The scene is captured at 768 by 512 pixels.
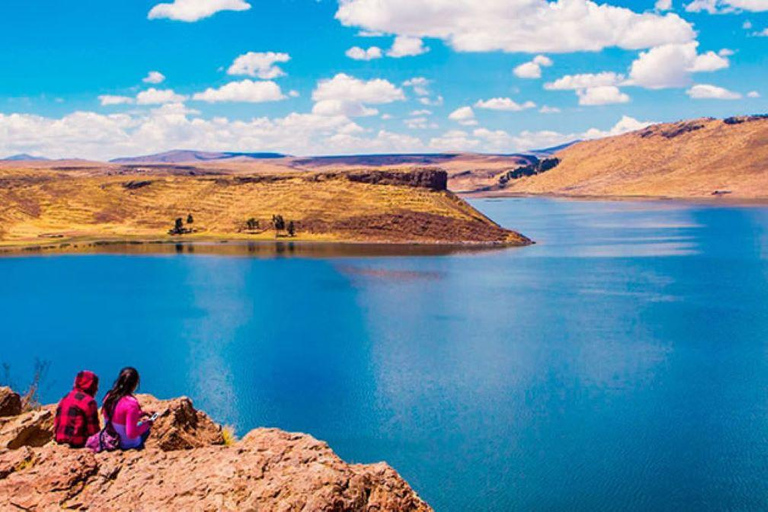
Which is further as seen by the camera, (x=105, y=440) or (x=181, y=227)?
(x=181, y=227)

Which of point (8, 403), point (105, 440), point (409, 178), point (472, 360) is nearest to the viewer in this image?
point (105, 440)

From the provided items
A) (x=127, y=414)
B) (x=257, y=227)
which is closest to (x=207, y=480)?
(x=127, y=414)

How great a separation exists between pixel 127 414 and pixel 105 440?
1.51ft

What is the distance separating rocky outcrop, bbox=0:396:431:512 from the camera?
8.27m

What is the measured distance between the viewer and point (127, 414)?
10.4 metres

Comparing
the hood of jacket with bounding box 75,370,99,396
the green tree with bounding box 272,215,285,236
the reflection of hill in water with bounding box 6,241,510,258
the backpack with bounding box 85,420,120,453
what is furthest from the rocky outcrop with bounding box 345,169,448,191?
the backpack with bounding box 85,420,120,453

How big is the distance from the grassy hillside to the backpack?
127 m

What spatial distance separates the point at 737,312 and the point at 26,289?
78.2 meters

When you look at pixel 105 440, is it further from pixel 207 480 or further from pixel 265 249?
pixel 265 249

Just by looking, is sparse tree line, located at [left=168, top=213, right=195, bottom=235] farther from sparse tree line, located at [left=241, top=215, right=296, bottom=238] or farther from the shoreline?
sparse tree line, located at [left=241, top=215, right=296, bottom=238]

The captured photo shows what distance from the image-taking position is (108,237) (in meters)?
148

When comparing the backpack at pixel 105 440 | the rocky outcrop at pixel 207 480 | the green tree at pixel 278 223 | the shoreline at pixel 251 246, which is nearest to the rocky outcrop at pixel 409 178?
the green tree at pixel 278 223

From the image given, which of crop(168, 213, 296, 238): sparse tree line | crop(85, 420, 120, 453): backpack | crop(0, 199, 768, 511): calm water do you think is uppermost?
crop(85, 420, 120, 453): backpack

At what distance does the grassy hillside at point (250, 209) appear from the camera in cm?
14512
